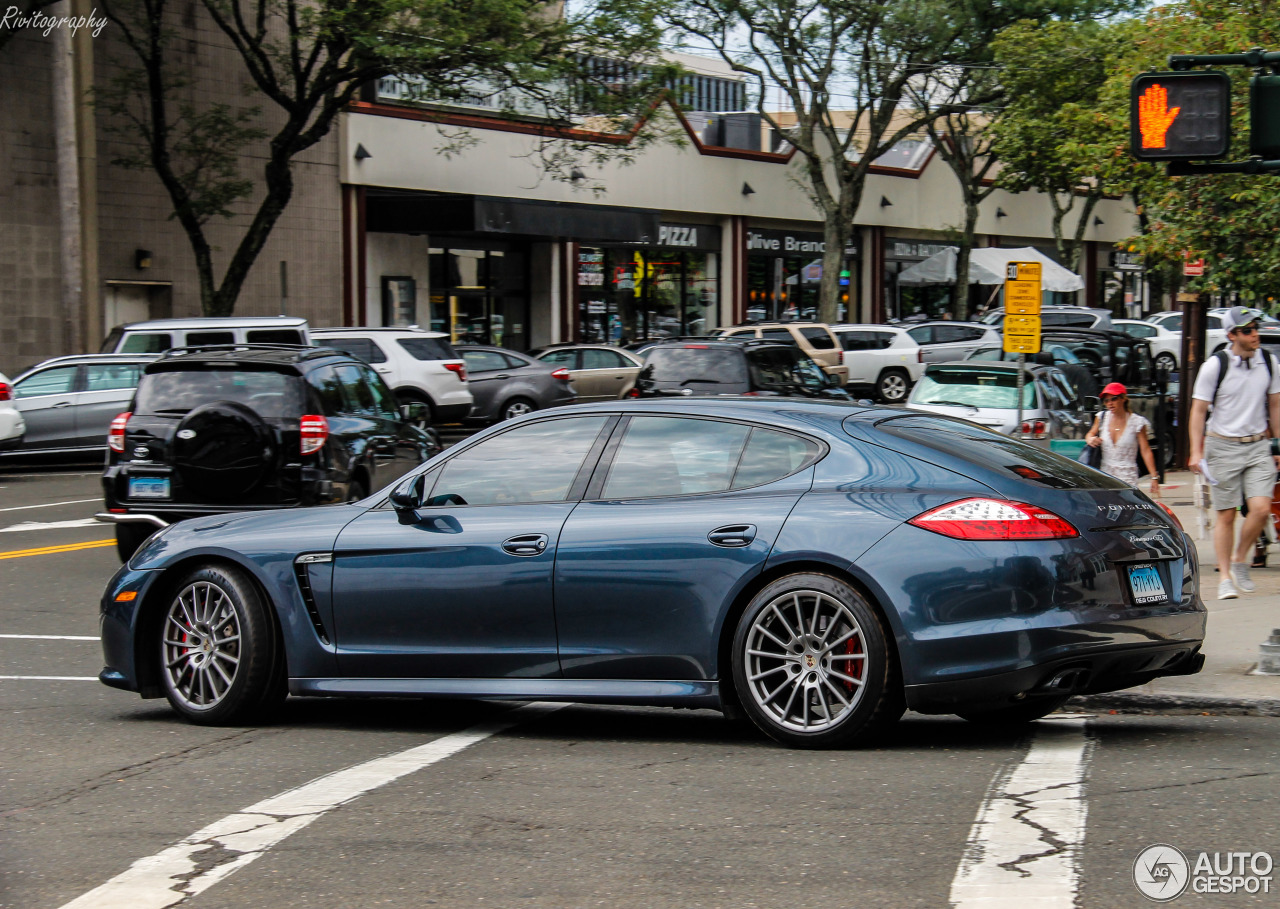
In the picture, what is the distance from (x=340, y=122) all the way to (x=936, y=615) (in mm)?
29577

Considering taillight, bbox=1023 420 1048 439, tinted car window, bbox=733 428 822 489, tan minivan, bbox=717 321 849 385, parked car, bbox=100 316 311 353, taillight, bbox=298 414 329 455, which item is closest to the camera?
tinted car window, bbox=733 428 822 489

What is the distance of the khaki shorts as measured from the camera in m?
10.3

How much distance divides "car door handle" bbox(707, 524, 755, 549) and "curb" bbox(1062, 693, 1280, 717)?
7.33ft

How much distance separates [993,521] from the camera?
239 inches

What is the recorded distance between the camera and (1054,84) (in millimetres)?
39625

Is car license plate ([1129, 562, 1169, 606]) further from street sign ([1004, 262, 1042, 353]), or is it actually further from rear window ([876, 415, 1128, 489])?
street sign ([1004, 262, 1042, 353])

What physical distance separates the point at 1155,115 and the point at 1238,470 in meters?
2.94

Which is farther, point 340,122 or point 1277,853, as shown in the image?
point 340,122

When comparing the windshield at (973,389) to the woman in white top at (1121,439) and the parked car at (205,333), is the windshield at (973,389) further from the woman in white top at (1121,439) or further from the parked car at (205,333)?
the parked car at (205,333)

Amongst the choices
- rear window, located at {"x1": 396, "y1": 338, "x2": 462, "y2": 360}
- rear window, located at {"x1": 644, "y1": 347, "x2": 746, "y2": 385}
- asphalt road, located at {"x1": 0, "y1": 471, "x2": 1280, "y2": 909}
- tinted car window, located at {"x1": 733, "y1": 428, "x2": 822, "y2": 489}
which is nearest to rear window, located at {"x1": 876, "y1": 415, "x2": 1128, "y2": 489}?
tinted car window, located at {"x1": 733, "y1": 428, "x2": 822, "y2": 489}

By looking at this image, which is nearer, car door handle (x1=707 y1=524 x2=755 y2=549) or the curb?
car door handle (x1=707 y1=524 x2=755 y2=549)

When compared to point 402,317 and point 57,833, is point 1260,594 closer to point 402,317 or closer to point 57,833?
point 57,833

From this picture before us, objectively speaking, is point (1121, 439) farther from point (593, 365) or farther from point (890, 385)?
point (890, 385)

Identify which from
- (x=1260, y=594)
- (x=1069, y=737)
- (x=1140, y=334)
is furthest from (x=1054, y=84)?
(x=1069, y=737)
